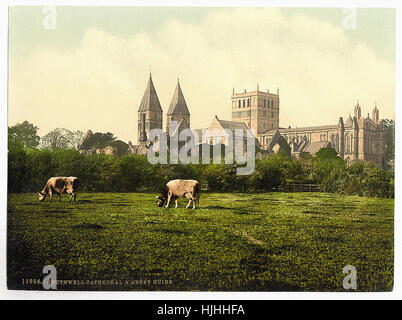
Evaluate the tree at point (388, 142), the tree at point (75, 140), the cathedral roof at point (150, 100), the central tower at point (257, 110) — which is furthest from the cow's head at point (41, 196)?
the tree at point (388, 142)

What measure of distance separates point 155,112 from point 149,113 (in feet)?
0.33

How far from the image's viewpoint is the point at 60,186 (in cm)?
736

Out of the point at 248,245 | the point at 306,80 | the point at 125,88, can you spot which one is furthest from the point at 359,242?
the point at 125,88

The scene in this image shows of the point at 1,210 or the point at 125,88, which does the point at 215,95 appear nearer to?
the point at 125,88

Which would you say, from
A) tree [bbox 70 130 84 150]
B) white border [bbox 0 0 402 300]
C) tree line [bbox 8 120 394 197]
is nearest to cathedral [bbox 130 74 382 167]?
tree line [bbox 8 120 394 197]

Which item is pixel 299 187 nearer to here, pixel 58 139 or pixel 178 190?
pixel 178 190

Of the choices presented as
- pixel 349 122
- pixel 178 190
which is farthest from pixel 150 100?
pixel 349 122

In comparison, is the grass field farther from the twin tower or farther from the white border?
the twin tower

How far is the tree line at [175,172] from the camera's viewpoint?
7305 mm

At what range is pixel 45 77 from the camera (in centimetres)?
714

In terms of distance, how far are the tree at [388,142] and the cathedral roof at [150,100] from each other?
3522 mm

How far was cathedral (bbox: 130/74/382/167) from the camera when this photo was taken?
7.22 m

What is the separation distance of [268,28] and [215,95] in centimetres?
132

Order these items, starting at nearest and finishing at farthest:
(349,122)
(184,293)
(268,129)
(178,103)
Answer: (184,293)
(349,122)
(178,103)
(268,129)
